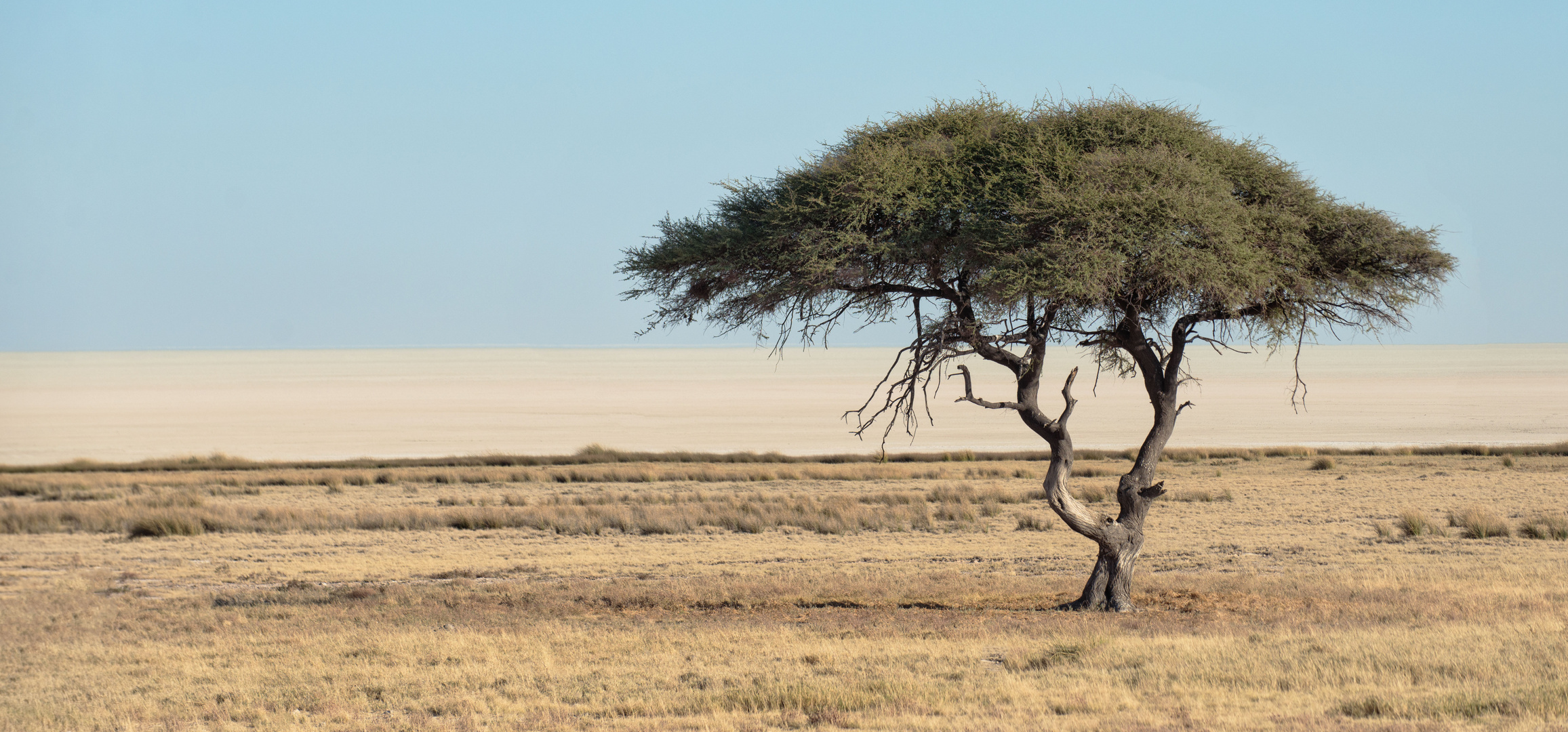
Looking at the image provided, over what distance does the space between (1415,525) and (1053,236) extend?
1498cm

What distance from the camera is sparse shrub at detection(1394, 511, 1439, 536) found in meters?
24.7

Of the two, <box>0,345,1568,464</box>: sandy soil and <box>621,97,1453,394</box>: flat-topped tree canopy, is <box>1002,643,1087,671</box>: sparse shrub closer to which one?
<box>621,97,1453,394</box>: flat-topped tree canopy

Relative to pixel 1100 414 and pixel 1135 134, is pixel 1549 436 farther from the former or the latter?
pixel 1135 134

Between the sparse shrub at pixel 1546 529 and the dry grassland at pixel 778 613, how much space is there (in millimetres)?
96

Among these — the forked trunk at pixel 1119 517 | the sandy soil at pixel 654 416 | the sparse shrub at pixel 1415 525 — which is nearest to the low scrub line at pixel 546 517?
the sandy soil at pixel 654 416

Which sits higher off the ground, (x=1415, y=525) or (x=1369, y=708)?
(x=1415, y=525)

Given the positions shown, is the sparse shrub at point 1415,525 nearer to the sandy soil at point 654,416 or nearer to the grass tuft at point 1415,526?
the grass tuft at point 1415,526

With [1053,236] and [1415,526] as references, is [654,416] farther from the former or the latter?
[1053,236]

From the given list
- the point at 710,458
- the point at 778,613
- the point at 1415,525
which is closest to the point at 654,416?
the point at 710,458

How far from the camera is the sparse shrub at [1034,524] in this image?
27094 mm

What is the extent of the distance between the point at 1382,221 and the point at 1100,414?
80.2m

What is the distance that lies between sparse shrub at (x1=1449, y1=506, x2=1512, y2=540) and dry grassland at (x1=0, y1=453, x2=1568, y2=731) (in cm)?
9

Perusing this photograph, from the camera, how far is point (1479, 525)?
962 inches

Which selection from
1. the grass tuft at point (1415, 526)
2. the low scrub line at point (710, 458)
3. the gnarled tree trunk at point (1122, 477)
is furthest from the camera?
the low scrub line at point (710, 458)
